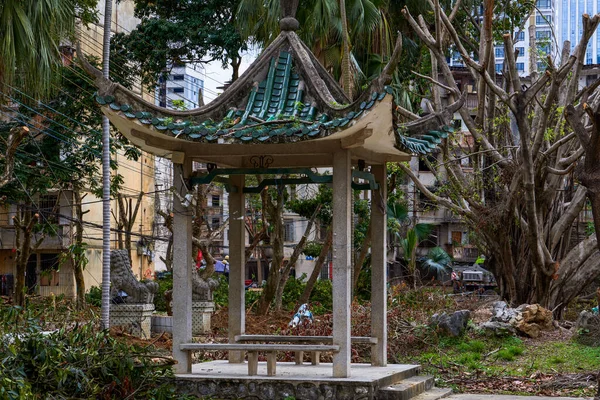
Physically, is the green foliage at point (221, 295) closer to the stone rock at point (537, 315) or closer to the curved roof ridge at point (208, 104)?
the stone rock at point (537, 315)

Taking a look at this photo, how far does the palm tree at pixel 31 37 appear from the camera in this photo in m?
15.4

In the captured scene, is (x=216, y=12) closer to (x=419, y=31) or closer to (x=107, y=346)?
(x=419, y=31)

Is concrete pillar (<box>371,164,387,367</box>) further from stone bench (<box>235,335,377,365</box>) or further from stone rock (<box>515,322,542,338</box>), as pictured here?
stone rock (<box>515,322,542,338</box>)

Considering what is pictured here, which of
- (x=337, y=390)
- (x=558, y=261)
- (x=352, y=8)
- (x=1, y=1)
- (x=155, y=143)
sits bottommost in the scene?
(x=337, y=390)

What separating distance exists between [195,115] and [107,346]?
2.83 meters

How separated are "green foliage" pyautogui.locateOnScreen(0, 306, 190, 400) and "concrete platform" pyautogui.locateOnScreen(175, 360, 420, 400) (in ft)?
1.24

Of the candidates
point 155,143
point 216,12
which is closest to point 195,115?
point 155,143

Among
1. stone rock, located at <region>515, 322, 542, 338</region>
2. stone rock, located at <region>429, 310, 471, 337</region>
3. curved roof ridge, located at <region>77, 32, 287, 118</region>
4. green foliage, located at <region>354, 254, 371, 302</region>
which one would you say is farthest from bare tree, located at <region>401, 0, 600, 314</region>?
curved roof ridge, located at <region>77, 32, 287, 118</region>

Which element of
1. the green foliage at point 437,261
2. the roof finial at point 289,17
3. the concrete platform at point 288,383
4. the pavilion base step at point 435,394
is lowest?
the pavilion base step at point 435,394

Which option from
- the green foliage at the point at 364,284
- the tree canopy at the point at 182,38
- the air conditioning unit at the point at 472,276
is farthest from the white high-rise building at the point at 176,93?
the air conditioning unit at the point at 472,276

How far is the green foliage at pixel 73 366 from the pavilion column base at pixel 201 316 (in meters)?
10.2

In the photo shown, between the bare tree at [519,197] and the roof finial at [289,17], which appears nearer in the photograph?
the roof finial at [289,17]

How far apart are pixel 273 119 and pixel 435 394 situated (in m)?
3.98

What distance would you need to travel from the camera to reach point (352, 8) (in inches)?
907
